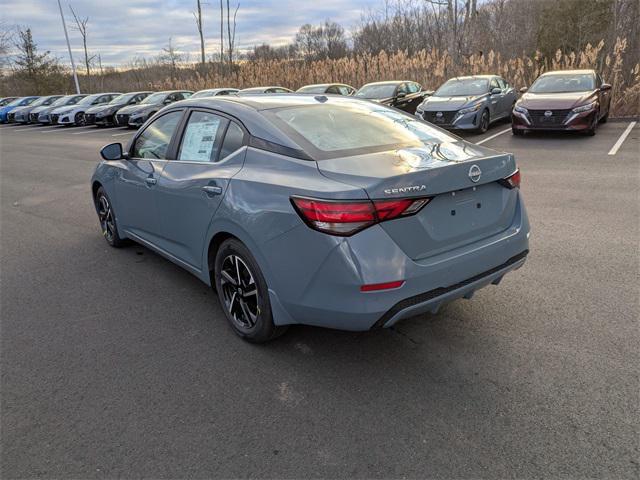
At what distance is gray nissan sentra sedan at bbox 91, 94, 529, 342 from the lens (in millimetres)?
2564

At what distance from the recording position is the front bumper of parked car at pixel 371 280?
8.31 feet

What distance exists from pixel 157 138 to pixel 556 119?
33.3ft

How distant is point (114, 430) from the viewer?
258cm

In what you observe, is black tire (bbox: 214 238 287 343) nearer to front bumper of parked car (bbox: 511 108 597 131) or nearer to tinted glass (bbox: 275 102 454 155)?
tinted glass (bbox: 275 102 454 155)

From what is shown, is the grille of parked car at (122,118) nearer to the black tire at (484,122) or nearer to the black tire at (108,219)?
the black tire at (484,122)

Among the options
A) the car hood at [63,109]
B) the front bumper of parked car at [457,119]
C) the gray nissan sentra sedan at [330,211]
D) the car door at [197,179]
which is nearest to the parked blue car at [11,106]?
the car hood at [63,109]

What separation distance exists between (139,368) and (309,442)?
132cm

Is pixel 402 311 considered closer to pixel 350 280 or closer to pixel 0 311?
pixel 350 280

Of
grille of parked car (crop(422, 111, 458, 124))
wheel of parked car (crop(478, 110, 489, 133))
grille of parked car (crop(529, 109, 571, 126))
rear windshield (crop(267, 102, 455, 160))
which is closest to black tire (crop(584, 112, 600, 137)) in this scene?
grille of parked car (crop(529, 109, 571, 126))

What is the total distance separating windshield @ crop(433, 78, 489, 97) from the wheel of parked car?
683 mm

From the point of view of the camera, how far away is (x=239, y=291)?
11.0ft

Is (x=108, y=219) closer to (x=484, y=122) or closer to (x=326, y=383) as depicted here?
(x=326, y=383)

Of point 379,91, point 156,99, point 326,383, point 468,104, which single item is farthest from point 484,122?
point 156,99

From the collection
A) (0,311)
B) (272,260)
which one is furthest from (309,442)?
(0,311)
